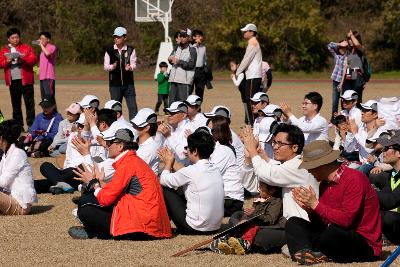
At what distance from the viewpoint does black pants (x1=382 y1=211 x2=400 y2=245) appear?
8.46 meters

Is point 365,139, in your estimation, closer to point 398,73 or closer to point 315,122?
point 315,122

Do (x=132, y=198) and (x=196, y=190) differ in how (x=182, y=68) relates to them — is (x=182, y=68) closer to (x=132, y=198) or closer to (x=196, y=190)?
(x=196, y=190)

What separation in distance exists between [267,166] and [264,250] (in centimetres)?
74

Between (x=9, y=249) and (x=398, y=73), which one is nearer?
(x=9, y=249)

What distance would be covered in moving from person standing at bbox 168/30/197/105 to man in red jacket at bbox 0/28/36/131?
9.15 feet

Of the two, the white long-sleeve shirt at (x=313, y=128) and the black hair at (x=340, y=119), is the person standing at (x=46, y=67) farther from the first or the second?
the white long-sleeve shirt at (x=313, y=128)

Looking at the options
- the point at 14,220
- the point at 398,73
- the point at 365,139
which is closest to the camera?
the point at 14,220

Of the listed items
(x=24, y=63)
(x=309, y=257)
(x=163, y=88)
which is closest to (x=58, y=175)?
(x=309, y=257)

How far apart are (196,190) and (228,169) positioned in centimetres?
125

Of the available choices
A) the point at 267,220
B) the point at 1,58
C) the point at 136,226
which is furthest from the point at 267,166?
the point at 1,58

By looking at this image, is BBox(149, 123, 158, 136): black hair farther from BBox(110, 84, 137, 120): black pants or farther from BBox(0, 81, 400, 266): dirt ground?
BBox(110, 84, 137, 120): black pants

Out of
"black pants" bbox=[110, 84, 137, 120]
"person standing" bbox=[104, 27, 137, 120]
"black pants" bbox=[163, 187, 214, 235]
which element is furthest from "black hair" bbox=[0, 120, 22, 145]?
"black pants" bbox=[110, 84, 137, 120]

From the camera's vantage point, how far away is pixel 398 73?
44.8 meters

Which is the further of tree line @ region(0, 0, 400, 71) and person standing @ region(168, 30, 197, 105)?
tree line @ region(0, 0, 400, 71)
